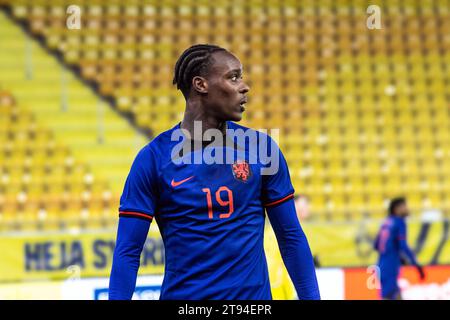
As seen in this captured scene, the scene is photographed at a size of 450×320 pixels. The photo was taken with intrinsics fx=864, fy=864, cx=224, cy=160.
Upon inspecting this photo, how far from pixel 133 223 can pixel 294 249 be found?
576mm

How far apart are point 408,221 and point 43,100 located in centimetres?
586

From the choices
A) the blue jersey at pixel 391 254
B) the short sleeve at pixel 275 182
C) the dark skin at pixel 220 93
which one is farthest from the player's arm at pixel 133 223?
the blue jersey at pixel 391 254

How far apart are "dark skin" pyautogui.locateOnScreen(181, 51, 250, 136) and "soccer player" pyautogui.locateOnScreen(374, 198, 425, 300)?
732cm

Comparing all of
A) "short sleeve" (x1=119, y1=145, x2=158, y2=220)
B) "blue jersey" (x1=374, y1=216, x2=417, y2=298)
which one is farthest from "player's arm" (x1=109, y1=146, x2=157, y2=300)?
"blue jersey" (x1=374, y1=216, x2=417, y2=298)

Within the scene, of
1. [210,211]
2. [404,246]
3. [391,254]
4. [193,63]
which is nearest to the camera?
[210,211]

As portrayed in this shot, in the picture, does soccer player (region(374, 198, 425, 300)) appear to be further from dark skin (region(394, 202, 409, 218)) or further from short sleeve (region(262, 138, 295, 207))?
short sleeve (region(262, 138, 295, 207))

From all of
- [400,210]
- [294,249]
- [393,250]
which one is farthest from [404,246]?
[294,249]

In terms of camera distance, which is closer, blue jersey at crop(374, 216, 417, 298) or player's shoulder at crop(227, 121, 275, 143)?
player's shoulder at crop(227, 121, 275, 143)

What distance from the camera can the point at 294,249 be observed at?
3.06m

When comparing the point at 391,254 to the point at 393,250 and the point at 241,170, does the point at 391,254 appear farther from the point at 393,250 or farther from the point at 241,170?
the point at 241,170

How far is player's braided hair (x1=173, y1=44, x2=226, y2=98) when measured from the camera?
3082mm

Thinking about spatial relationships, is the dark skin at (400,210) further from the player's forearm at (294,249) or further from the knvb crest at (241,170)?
the knvb crest at (241,170)
